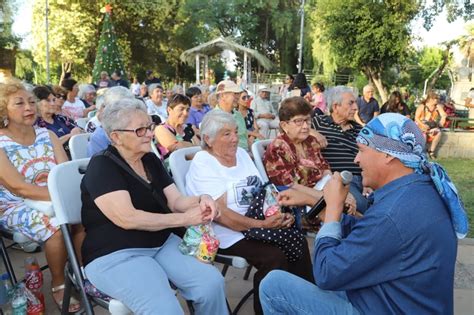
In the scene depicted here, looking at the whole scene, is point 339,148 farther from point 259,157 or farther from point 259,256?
point 259,256

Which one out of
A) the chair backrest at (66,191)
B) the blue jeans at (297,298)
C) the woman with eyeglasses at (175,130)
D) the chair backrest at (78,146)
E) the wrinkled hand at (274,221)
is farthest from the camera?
the woman with eyeglasses at (175,130)

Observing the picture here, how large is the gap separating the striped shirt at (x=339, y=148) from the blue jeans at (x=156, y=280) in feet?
6.07

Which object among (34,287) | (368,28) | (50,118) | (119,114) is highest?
(368,28)

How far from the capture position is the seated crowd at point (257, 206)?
4.75 feet

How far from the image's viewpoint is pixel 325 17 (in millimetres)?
15242

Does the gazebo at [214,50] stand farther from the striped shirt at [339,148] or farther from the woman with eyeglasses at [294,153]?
the woman with eyeglasses at [294,153]

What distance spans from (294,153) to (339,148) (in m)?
0.71

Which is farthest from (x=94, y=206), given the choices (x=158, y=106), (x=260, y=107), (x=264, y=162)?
(x=260, y=107)

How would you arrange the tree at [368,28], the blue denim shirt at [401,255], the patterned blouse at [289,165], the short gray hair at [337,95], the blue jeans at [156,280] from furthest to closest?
the tree at [368,28] → the short gray hair at [337,95] → the patterned blouse at [289,165] → the blue jeans at [156,280] → the blue denim shirt at [401,255]

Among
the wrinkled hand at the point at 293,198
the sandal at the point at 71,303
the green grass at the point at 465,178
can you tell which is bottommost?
the green grass at the point at 465,178

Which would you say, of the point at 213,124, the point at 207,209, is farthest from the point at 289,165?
the point at 207,209

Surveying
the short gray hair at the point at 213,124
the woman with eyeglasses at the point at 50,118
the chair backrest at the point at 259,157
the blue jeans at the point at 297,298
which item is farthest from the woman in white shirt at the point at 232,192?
the woman with eyeglasses at the point at 50,118

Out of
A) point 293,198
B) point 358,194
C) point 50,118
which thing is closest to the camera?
point 293,198

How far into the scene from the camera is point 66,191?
89.7 inches
